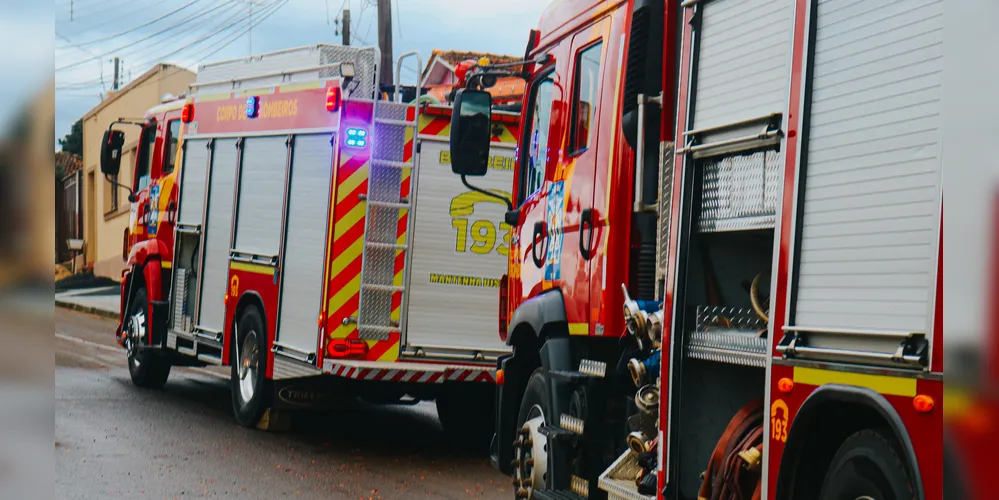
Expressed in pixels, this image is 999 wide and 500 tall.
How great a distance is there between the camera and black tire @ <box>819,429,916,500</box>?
129 inches

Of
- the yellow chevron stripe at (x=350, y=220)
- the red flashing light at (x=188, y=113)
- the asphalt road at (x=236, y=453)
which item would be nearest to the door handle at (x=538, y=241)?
the asphalt road at (x=236, y=453)

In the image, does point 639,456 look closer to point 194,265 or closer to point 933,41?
point 933,41

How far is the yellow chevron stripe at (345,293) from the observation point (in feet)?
31.4

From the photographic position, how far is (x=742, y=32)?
4.55 m

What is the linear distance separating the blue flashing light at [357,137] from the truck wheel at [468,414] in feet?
7.80

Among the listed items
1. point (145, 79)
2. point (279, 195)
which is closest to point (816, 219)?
point (279, 195)

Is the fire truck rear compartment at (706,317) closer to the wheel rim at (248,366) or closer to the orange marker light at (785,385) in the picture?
the orange marker light at (785,385)

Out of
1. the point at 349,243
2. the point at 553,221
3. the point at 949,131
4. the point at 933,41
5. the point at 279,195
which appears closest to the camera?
the point at 949,131

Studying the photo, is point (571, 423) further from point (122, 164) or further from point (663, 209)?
point (122, 164)

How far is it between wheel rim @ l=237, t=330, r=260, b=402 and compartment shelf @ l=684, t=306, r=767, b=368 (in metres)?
6.65

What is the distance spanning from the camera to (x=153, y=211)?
13.8m

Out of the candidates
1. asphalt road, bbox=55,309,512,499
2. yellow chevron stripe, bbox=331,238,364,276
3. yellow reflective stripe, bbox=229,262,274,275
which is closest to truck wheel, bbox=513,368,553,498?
asphalt road, bbox=55,309,512,499

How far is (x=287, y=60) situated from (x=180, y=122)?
3079mm

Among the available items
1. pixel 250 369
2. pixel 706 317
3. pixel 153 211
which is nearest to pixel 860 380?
pixel 706 317
